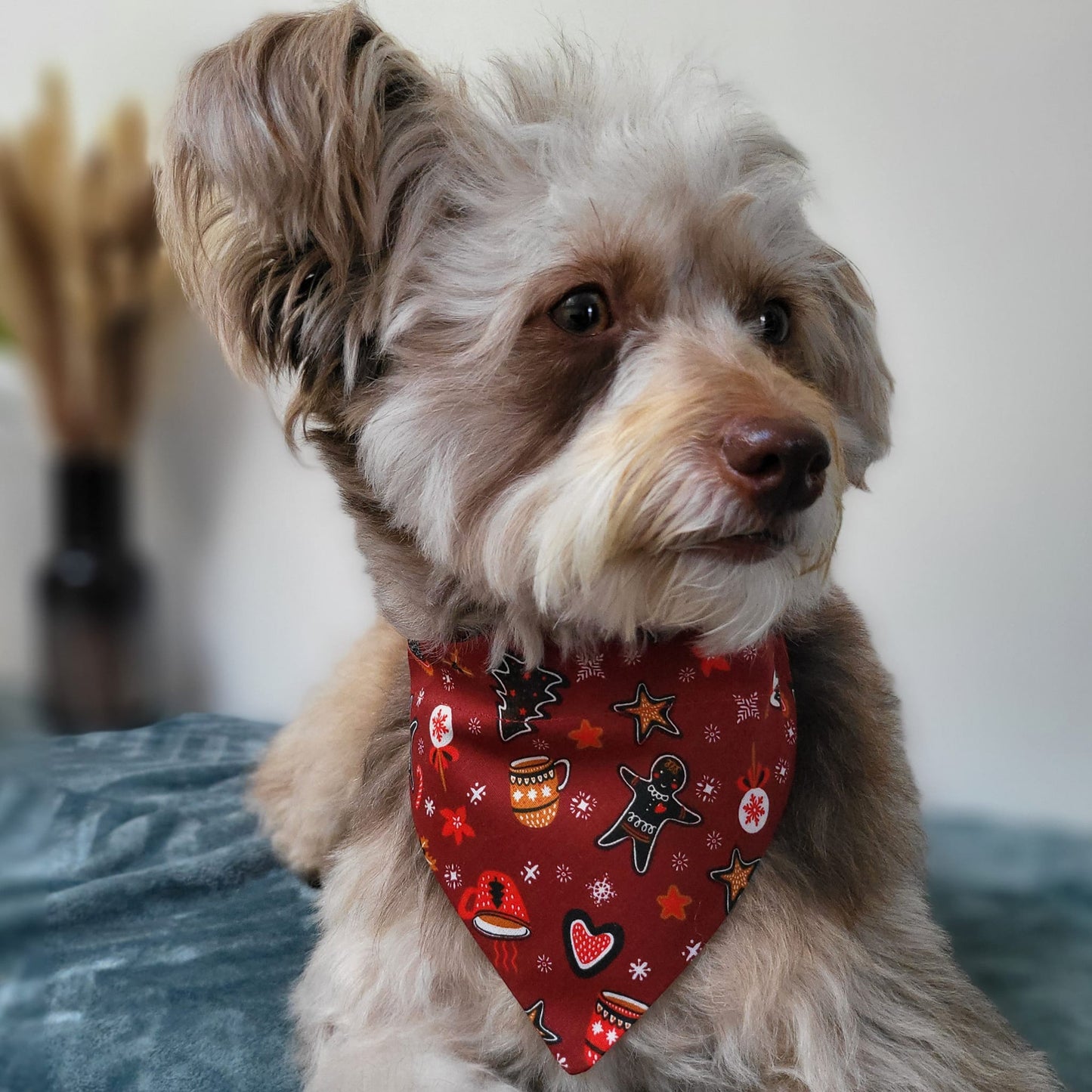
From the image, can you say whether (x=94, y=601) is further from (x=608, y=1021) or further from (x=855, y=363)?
(x=855, y=363)

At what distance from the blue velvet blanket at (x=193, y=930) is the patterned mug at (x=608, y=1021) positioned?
0.44 m

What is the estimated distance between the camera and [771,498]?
1.07 m

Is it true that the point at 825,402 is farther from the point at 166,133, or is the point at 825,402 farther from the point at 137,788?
the point at 137,788

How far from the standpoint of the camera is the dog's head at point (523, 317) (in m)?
1.11

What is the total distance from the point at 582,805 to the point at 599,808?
0.02 meters

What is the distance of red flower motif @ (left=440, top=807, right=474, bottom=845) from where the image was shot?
1345mm

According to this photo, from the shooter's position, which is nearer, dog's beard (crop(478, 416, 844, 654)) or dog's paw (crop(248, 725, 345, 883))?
dog's beard (crop(478, 416, 844, 654))

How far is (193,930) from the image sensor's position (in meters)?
1.79

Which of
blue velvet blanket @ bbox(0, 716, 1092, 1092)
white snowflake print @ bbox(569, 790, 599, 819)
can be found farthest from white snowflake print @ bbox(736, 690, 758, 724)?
blue velvet blanket @ bbox(0, 716, 1092, 1092)

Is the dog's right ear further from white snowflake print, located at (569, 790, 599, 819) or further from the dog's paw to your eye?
the dog's paw

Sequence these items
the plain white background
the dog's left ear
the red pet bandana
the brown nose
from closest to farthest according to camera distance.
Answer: the brown nose → the red pet bandana → the dog's left ear → the plain white background

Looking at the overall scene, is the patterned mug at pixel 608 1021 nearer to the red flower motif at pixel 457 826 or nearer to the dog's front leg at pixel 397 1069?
the dog's front leg at pixel 397 1069

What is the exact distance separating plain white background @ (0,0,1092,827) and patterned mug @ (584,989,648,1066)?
4.29ft

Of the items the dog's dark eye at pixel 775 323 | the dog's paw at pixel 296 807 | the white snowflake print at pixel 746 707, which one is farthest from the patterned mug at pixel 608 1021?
the dog's dark eye at pixel 775 323
